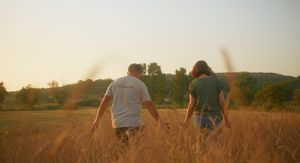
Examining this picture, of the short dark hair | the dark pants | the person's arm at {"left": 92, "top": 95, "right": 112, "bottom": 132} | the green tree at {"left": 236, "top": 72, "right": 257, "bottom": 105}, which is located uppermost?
the short dark hair

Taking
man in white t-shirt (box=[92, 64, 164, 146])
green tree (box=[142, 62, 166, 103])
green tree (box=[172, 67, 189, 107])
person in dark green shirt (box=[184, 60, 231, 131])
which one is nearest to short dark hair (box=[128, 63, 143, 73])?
man in white t-shirt (box=[92, 64, 164, 146])

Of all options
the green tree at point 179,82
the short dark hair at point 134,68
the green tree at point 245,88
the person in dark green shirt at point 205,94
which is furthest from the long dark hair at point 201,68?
the green tree at point 179,82

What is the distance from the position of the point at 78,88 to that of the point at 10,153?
2.27m

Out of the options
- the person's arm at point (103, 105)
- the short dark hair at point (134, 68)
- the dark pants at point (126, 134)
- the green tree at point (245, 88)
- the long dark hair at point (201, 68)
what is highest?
the short dark hair at point (134, 68)

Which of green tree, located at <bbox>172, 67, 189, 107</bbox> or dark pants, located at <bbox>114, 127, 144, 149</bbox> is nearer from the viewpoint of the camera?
dark pants, located at <bbox>114, 127, 144, 149</bbox>

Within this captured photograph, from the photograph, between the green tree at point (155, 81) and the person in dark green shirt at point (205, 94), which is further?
the green tree at point (155, 81)

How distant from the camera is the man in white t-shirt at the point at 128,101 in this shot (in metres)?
4.92

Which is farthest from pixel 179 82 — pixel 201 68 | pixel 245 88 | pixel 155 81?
pixel 245 88

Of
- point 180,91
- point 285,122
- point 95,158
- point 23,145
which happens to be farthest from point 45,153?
point 180,91

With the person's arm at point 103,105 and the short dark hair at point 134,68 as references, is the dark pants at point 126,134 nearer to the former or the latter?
the person's arm at point 103,105

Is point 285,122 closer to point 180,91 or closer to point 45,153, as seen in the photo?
point 45,153

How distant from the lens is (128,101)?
194 inches

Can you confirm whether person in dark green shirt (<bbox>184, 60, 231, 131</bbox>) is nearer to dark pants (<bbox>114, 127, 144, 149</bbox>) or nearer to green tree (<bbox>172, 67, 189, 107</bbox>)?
dark pants (<bbox>114, 127, 144, 149</bbox>)

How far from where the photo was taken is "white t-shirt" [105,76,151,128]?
4926 millimetres
